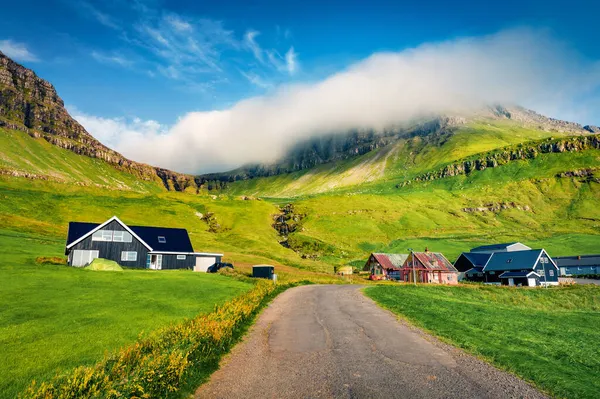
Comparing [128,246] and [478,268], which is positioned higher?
[128,246]

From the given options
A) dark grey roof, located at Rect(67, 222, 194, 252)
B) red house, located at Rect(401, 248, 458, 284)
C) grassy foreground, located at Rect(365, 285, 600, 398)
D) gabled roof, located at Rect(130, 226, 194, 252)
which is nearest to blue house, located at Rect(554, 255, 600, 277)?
red house, located at Rect(401, 248, 458, 284)

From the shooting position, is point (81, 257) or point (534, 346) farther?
point (81, 257)

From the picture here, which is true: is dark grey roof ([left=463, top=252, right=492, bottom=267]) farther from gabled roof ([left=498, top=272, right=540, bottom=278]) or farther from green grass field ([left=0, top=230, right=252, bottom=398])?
green grass field ([left=0, top=230, right=252, bottom=398])

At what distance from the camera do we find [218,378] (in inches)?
524

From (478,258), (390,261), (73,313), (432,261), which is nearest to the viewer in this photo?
(73,313)

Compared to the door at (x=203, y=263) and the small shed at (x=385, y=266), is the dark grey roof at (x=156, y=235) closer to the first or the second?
the door at (x=203, y=263)

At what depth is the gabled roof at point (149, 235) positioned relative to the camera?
199 ft

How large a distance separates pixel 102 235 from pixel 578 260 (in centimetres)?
15516

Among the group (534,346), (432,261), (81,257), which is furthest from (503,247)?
(81,257)

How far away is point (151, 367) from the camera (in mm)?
11617

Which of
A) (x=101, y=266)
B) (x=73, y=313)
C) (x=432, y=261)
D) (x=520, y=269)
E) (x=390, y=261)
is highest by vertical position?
(x=101, y=266)

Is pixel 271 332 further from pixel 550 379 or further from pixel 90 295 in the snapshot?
pixel 90 295

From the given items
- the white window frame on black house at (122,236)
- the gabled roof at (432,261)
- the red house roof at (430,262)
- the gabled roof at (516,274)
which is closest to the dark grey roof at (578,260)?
the gabled roof at (516,274)

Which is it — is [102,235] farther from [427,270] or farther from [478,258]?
[478,258]
